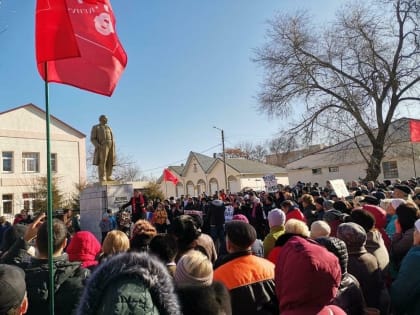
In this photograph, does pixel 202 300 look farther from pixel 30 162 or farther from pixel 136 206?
pixel 30 162

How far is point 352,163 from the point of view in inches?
1454

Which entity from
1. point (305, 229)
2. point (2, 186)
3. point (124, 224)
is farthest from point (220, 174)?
point (305, 229)

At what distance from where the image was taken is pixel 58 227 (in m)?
3.15

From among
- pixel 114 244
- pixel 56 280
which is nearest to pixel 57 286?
pixel 56 280

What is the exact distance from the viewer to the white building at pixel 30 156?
3153 cm

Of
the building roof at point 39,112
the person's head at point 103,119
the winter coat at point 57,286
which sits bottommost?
the winter coat at point 57,286

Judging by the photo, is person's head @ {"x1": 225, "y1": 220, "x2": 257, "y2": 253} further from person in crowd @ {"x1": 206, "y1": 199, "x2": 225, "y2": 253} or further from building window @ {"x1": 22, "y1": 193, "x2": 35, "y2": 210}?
building window @ {"x1": 22, "y1": 193, "x2": 35, "y2": 210}

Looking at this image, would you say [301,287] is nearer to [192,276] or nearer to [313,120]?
→ [192,276]

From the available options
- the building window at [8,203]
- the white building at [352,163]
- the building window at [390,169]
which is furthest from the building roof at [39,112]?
the building window at [390,169]

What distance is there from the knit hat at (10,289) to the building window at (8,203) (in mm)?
33498

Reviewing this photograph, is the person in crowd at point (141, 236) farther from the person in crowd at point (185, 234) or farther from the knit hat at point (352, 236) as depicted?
the knit hat at point (352, 236)

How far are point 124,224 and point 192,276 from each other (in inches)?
335

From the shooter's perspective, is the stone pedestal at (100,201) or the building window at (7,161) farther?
the building window at (7,161)

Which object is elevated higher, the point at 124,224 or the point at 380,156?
the point at 380,156
